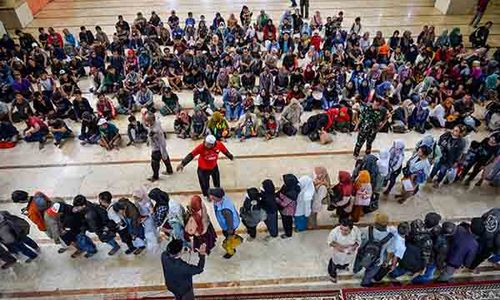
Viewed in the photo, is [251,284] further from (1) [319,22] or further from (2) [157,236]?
(1) [319,22]

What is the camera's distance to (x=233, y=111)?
8828mm

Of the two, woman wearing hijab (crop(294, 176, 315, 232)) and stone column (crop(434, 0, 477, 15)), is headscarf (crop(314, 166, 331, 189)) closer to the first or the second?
woman wearing hijab (crop(294, 176, 315, 232))

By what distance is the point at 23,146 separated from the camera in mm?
8242

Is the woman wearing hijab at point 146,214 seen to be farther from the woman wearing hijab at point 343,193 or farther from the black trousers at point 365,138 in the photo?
the black trousers at point 365,138

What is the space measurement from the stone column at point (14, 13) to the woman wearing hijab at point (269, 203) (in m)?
12.9

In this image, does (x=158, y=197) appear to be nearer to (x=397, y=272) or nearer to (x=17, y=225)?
(x=17, y=225)

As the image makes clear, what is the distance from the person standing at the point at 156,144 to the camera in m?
6.11

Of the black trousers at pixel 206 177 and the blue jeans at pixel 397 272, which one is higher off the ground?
the black trousers at pixel 206 177

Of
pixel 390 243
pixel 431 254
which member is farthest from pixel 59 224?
pixel 431 254

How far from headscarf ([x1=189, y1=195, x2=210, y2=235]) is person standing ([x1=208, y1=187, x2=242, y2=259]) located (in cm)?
19

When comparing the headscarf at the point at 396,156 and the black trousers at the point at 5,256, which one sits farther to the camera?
the headscarf at the point at 396,156

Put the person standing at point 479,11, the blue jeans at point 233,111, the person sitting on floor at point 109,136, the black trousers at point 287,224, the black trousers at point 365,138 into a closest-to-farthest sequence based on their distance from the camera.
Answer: the black trousers at point 287,224
the black trousers at point 365,138
the person sitting on floor at point 109,136
the blue jeans at point 233,111
the person standing at point 479,11

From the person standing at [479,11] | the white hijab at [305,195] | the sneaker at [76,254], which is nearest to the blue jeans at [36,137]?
the sneaker at [76,254]

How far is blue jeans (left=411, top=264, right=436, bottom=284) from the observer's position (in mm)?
5035
